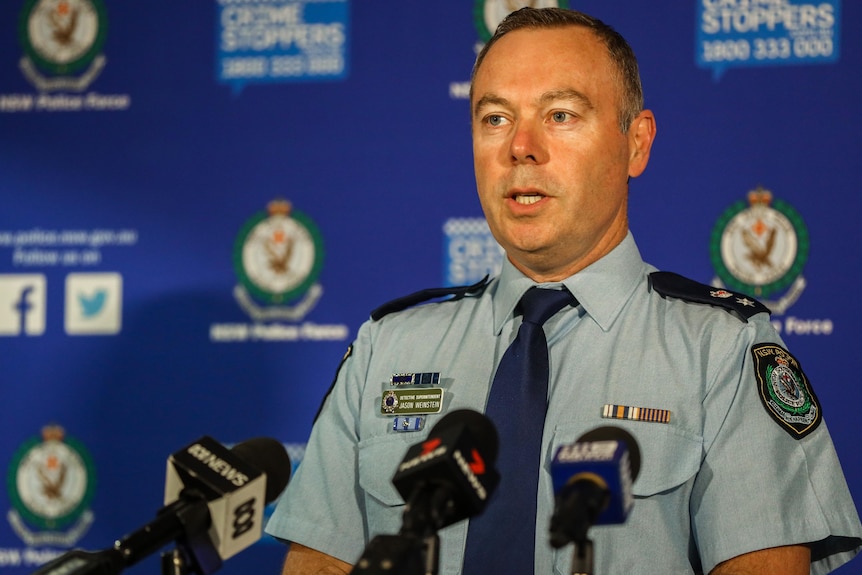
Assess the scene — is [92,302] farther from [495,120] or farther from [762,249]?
[762,249]

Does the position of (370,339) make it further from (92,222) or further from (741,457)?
(92,222)

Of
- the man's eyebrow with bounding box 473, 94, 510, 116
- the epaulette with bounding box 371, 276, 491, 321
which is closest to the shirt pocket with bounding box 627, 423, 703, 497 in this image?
the epaulette with bounding box 371, 276, 491, 321

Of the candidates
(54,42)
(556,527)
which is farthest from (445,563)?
(54,42)

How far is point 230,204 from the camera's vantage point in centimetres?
262

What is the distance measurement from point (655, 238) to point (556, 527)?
1.56 meters

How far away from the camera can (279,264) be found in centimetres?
258

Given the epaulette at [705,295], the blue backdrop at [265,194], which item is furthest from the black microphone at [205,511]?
the blue backdrop at [265,194]

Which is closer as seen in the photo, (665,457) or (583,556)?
(583,556)

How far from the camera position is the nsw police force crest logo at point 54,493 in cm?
263

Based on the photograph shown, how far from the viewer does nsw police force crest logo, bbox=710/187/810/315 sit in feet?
7.62

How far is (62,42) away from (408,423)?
5.35 ft

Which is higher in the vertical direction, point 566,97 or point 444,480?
point 566,97

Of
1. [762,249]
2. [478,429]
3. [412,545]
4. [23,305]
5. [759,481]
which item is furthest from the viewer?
[23,305]

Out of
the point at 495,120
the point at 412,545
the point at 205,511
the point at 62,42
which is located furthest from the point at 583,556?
the point at 62,42
